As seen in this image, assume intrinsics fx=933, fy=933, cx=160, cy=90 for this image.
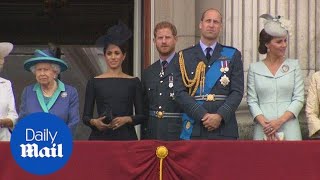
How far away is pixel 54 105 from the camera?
26.1 feet

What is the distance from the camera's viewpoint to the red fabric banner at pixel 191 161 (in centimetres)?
712

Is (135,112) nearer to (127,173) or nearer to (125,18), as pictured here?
(127,173)

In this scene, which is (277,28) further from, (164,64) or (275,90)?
(164,64)

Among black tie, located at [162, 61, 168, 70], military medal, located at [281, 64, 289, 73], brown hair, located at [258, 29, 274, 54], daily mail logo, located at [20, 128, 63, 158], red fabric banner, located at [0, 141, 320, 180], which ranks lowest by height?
red fabric banner, located at [0, 141, 320, 180]

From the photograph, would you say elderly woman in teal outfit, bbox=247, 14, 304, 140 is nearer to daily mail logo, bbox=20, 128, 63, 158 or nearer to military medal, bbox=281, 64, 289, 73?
military medal, bbox=281, 64, 289, 73

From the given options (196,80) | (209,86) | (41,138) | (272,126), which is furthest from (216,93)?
(41,138)

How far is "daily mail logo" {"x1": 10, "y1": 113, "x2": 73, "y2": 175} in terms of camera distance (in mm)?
6789

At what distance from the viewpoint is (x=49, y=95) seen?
8.03 m

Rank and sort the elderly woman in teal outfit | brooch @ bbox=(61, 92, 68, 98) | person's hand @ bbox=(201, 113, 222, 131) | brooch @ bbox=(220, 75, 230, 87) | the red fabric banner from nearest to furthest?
1. the red fabric banner
2. person's hand @ bbox=(201, 113, 222, 131)
3. brooch @ bbox=(220, 75, 230, 87)
4. the elderly woman in teal outfit
5. brooch @ bbox=(61, 92, 68, 98)

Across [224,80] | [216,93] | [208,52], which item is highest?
[208,52]

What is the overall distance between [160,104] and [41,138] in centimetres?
157

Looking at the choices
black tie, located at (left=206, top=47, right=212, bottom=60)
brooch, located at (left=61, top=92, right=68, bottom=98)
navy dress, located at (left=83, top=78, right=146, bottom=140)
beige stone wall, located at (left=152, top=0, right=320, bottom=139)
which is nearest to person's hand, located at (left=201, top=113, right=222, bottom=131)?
black tie, located at (left=206, top=47, right=212, bottom=60)

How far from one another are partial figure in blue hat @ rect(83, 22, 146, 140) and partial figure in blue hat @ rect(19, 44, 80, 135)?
17 centimetres

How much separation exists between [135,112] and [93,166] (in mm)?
1090
